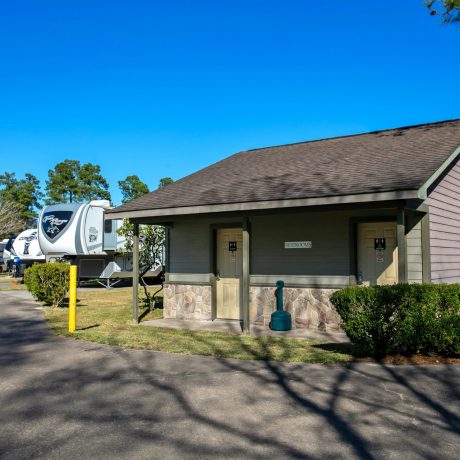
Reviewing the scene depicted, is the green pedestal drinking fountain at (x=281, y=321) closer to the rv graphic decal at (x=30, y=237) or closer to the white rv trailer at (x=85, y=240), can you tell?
the white rv trailer at (x=85, y=240)

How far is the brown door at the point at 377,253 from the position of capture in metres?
9.84

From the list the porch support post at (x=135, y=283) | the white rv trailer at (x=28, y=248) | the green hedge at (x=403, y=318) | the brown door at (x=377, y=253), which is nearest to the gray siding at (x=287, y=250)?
the brown door at (x=377, y=253)

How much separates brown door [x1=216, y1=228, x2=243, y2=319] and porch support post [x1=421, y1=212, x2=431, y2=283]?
426 cm

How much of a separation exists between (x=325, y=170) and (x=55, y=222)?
15.4 meters

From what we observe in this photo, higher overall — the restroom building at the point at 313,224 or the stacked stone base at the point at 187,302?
the restroom building at the point at 313,224

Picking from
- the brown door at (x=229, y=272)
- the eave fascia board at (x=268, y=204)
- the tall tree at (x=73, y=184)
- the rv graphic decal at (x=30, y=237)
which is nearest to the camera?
the eave fascia board at (x=268, y=204)

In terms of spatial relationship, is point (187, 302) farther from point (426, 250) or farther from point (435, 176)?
point (435, 176)

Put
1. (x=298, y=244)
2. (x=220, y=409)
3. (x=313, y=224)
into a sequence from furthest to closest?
(x=298, y=244) → (x=313, y=224) → (x=220, y=409)

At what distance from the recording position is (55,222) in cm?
2200

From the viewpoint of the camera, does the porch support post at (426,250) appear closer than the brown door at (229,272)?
Yes

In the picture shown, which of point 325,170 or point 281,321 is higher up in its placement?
point 325,170

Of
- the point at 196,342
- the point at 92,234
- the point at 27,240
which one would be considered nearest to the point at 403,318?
the point at 196,342

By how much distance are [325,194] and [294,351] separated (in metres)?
2.79

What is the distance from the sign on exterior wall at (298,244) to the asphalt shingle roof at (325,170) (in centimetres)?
145
